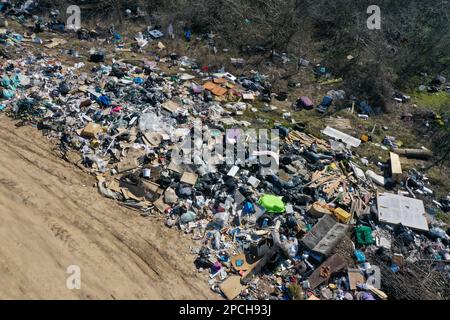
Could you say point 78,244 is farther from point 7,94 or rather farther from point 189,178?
point 7,94

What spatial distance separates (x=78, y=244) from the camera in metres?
6.00

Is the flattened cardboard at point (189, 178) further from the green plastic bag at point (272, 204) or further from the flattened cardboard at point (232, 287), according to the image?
the flattened cardboard at point (232, 287)

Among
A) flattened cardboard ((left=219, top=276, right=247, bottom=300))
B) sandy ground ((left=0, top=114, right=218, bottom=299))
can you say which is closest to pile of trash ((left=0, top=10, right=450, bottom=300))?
flattened cardboard ((left=219, top=276, right=247, bottom=300))

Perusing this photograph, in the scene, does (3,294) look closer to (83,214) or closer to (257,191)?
(83,214)

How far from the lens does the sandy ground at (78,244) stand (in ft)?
18.2

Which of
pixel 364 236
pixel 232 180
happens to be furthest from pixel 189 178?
pixel 364 236

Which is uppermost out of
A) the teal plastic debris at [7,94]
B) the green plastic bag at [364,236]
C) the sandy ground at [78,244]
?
the teal plastic debris at [7,94]

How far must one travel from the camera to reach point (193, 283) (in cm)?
583

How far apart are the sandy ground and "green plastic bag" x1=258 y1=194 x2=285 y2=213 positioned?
1590 mm

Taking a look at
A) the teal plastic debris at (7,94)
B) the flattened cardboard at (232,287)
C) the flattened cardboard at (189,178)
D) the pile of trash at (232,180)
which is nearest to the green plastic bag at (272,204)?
the pile of trash at (232,180)

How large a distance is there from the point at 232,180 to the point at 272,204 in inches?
37.2

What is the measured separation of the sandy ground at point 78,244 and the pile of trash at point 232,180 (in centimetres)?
29

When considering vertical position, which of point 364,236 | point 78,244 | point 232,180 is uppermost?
point 232,180
